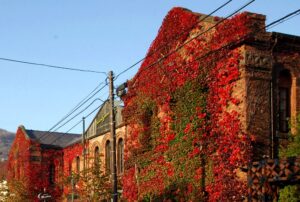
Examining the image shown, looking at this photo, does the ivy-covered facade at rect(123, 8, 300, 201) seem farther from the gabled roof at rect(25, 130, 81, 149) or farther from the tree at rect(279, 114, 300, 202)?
the gabled roof at rect(25, 130, 81, 149)

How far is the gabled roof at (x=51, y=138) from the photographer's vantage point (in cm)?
5406

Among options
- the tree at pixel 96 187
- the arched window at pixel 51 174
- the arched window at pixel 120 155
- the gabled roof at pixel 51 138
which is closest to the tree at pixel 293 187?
the tree at pixel 96 187

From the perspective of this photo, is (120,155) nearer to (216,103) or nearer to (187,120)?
(187,120)

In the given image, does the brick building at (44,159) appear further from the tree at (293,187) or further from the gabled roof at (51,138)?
the tree at (293,187)

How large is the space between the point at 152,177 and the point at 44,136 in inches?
1077

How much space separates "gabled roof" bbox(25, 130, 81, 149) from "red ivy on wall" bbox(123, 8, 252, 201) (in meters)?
21.8

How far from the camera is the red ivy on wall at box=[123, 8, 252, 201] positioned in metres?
24.4

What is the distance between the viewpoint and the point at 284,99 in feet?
83.0

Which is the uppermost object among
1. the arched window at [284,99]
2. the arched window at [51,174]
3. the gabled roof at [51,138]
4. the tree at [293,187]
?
the arched window at [284,99]

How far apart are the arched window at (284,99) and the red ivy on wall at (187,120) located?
214 cm

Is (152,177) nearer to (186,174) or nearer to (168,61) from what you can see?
(186,174)

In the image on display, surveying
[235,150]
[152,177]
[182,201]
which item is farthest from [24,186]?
[235,150]

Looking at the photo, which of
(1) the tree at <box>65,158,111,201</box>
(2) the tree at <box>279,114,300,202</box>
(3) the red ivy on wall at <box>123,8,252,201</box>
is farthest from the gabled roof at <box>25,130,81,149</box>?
(2) the tree at <box>279,114,300,202</box>

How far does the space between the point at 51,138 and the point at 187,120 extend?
1208 inches
